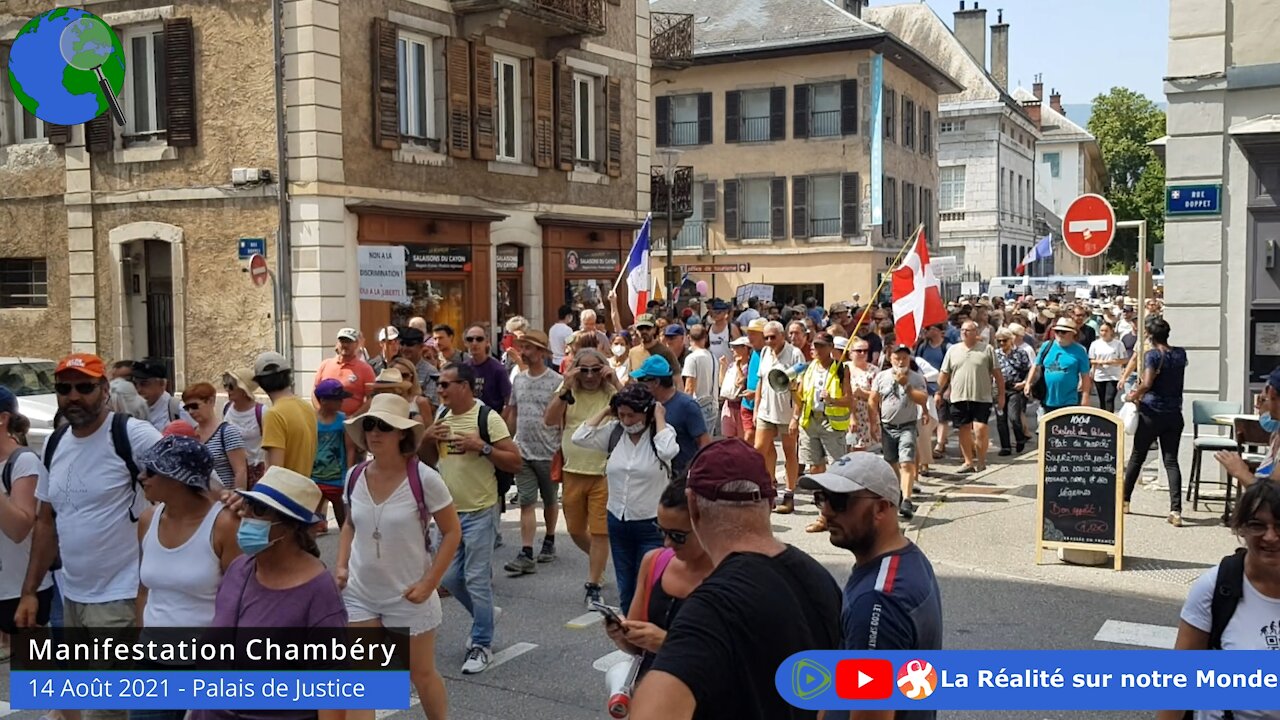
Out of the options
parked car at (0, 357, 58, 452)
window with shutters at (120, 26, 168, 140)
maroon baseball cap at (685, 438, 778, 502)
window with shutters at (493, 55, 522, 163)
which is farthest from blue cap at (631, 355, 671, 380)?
window with shutters at (493, 55, 522, 163)

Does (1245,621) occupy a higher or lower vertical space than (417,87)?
lower

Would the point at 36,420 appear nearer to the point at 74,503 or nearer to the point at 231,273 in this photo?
the point at 231,273

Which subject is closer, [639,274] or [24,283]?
[639,274]

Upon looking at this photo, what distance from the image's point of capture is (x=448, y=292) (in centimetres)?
1970

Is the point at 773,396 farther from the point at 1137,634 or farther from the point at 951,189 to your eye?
the point at 951,189

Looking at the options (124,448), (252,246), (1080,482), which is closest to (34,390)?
(252,246)

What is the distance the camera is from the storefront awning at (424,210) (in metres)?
17.7

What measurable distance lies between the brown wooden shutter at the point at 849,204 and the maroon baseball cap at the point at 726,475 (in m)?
33.9

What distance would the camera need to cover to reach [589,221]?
22750mm

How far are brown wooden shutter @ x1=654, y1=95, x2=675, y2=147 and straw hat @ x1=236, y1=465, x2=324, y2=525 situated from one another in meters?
35.7

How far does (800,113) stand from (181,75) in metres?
22.7

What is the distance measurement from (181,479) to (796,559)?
254 cm

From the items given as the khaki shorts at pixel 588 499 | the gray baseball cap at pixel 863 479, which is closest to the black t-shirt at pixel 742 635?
the gray baseball cap at pixel 863 479

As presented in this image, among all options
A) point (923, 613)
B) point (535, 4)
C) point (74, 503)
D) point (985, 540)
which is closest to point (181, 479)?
point (74, 503)
